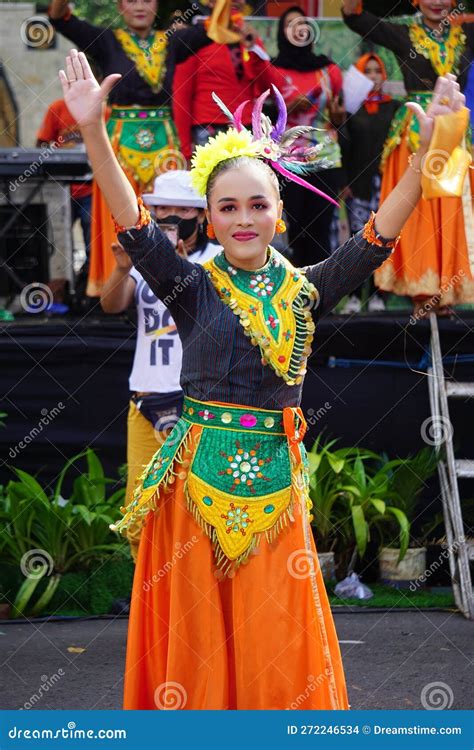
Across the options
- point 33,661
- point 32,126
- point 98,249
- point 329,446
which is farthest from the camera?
point 32,126

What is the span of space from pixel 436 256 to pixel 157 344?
199 cm

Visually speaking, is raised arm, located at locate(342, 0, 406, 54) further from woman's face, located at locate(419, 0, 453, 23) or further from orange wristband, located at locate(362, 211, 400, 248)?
orange wristband, located at locate(362, 211, 400, 248)

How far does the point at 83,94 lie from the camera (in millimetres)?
3145

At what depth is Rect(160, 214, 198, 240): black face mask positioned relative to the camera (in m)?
5.10

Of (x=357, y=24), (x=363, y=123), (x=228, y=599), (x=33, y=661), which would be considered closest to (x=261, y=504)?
(x=228, y=599)

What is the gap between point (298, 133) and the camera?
141 inches

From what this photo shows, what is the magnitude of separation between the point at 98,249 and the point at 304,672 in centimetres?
425

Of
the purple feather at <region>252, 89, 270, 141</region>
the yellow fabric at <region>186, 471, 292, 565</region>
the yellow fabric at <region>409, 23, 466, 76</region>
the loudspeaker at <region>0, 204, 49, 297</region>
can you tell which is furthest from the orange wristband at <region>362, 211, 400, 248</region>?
the loudspeaker at <region>0, 204, 49, 297</region>

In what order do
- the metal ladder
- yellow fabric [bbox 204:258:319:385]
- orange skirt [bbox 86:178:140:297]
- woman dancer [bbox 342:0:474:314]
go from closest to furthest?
yellow fabric [bbox 204:258:319:385], the metal ladder, woman dancer [bbox 342:0:474:314], orange skirt [bbox 86:178:140:297]

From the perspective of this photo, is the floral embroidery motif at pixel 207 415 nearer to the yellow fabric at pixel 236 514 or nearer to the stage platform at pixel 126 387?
the yellow fabric at pixel 236 514

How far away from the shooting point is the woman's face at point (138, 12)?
6.84m

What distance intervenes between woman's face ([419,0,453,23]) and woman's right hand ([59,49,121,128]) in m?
3.76

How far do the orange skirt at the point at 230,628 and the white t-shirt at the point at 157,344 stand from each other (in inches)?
68.8

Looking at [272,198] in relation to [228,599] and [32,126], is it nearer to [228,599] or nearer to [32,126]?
[228,599]
